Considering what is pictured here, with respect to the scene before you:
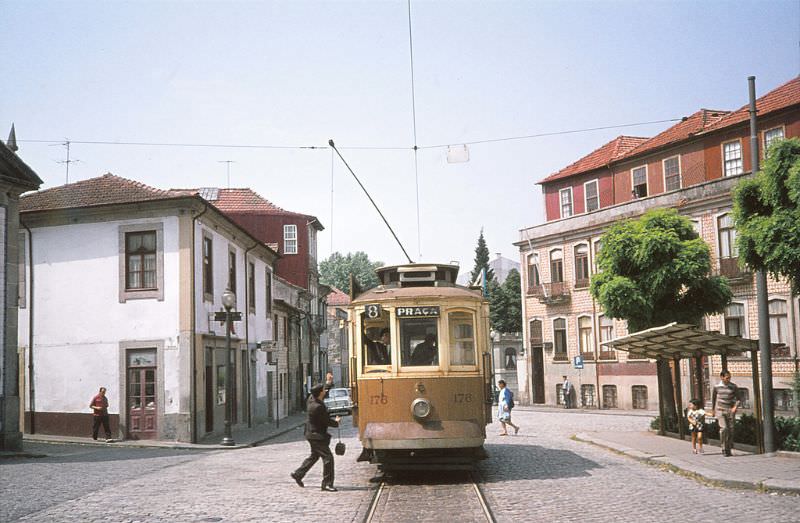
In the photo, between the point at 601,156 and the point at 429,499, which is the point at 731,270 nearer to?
the point at 601,156

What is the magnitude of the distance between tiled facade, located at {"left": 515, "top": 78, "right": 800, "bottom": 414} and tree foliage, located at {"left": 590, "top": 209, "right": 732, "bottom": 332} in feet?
27.2

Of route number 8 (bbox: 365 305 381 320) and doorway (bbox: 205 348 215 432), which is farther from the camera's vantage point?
doorway (bbox: 205 348 215 432)

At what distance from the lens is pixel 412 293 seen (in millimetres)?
14391

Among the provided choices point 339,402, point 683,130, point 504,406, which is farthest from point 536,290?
point 504,406

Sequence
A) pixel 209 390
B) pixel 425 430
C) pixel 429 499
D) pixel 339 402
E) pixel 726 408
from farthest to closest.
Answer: pixel 339 402, pixel 209 390, pixel 726 408, pixel 425 430, pixel 429 499

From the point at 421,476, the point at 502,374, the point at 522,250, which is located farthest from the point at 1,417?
the point at 502,374

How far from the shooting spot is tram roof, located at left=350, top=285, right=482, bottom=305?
14.3 meters

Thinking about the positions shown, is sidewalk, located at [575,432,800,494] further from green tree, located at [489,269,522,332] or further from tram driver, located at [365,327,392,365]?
green tree, located at [489,269,522,332]

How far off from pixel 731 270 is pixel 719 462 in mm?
22297

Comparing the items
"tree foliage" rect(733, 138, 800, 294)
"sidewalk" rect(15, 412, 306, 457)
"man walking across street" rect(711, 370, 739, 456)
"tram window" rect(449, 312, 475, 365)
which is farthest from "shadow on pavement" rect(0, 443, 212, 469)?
"tree foliage" rect(733, 138, 800, 294)

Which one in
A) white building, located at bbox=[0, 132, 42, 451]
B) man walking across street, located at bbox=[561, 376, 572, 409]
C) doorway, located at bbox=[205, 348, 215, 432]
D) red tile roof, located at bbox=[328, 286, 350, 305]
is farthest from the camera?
red tile roof, located at bbox=[328, 286, 350, 305]

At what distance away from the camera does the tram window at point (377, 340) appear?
14.1 meters

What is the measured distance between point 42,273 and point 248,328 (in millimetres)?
9099

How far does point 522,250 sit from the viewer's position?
161 feet
